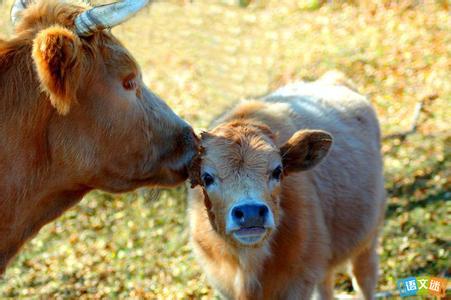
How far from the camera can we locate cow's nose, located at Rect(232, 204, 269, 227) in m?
5.15

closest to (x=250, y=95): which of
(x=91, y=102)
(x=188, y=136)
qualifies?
(x=188, y=136)

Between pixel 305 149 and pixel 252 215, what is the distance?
2.77 feet

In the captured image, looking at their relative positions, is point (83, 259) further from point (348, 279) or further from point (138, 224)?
point (348, 279)

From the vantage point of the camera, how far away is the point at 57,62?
4.48 m

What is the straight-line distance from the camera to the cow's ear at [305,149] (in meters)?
5.74

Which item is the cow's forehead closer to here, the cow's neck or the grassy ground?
the cow's neck

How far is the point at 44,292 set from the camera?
862cm

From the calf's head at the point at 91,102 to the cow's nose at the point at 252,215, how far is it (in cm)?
49

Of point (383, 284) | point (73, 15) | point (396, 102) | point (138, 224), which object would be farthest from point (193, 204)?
point (396, 102)

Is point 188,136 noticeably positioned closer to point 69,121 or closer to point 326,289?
point 69,121

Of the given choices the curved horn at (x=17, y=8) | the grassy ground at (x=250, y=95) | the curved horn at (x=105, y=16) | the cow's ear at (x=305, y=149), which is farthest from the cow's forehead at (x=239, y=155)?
the grassy ground at (x=250, y=95)

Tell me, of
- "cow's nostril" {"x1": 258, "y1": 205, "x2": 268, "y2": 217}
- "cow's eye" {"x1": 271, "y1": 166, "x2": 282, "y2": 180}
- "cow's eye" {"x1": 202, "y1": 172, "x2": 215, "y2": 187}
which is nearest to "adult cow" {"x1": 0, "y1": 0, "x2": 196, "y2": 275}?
"cow's eye" {"x1": 202, "y1": 172, "x2": 215, "y2": 187}

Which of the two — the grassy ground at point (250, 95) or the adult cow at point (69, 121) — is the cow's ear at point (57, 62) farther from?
the grassy ground at point (250, 95)

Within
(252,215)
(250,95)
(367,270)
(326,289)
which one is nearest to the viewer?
(252,215)
